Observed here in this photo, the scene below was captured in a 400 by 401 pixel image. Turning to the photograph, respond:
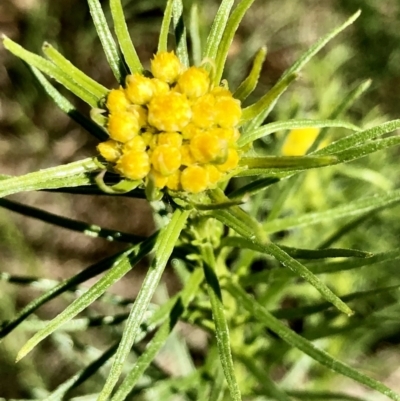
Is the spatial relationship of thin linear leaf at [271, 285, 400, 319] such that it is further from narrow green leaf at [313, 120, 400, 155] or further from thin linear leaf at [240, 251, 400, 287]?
narrow green leaf at [313, 120, 400, 155]

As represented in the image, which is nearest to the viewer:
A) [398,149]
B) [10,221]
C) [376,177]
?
[376,177]

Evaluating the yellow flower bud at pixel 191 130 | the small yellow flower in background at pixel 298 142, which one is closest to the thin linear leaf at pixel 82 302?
the yellow flower bud at pixel 191 130

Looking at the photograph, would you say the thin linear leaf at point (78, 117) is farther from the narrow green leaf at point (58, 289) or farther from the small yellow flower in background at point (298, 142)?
the small yellow flower in background at point (298, 142)

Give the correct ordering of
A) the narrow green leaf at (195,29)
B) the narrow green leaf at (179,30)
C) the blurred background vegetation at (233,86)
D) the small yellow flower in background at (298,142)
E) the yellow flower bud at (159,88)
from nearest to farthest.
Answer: the yellow flower bud at (159,88) → the narrow green leaf at (179,30) → the narrow green leaf at (195,29) → the small yellow flower in background at (298,142) → the blurred background vegetation at (233,86)

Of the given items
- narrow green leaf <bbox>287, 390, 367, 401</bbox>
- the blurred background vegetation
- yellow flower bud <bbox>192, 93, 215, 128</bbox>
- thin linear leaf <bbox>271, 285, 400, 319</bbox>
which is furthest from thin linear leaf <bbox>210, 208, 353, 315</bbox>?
the blurred background vegetation

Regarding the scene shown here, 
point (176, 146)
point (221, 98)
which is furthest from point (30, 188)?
point (221, 98)

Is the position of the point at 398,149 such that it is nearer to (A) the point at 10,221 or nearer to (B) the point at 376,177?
(B) the point at 376,177
